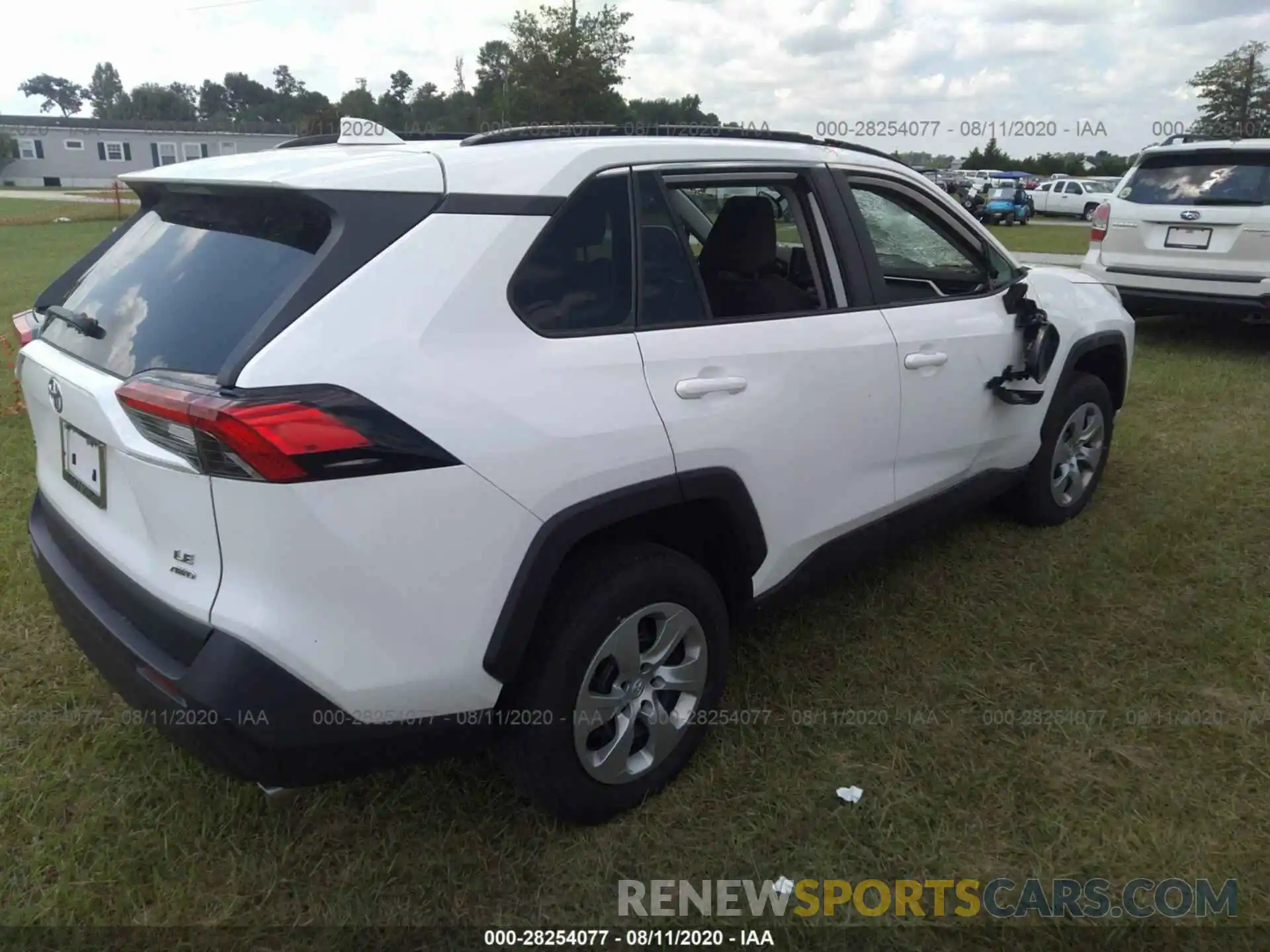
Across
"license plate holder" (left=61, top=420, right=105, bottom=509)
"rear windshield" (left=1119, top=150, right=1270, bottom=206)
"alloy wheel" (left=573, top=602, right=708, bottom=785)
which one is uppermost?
"rear windshield" (left=1119, top=150, right=1270, bottom=206)

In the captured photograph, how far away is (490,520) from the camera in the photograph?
2016 millimetres

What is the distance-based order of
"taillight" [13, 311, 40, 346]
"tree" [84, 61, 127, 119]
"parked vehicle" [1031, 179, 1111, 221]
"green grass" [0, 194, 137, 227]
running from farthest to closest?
"tree" [84, 61, 127, 119] → "parked vehicle" [1031, 179, 1111, 221] → "green grass" [0, 194, 137, 227] → "taillight" [13, 311, 40, 346]

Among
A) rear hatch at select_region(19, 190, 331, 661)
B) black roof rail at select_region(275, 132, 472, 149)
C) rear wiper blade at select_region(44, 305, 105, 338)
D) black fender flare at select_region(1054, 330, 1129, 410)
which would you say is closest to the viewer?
rear hatch at select_region(19, 190, 331, 661)

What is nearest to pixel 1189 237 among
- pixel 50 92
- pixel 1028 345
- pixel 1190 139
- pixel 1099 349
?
pixel 1190 139

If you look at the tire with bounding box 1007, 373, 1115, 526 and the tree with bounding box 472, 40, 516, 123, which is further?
the tree with bounding box 472, 40, 516, 123

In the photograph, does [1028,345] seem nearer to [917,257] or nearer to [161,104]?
[917,257]

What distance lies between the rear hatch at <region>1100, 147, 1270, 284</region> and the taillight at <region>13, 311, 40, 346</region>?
8.14m

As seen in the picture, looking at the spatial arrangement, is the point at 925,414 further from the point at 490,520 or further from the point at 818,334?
the point at 490,520

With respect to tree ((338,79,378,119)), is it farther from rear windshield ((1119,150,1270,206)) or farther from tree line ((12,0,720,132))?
rear windshield ((1119,150,1270,206))

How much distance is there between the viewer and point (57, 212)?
99.5ft

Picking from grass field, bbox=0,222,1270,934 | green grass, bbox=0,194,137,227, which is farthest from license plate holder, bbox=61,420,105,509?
green grass, bbox=0,194,137,227

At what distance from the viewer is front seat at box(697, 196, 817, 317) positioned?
9.53 ft

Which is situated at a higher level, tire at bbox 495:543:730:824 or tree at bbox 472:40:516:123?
tree at bbox 472:40:516:123

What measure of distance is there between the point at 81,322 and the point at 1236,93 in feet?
155
